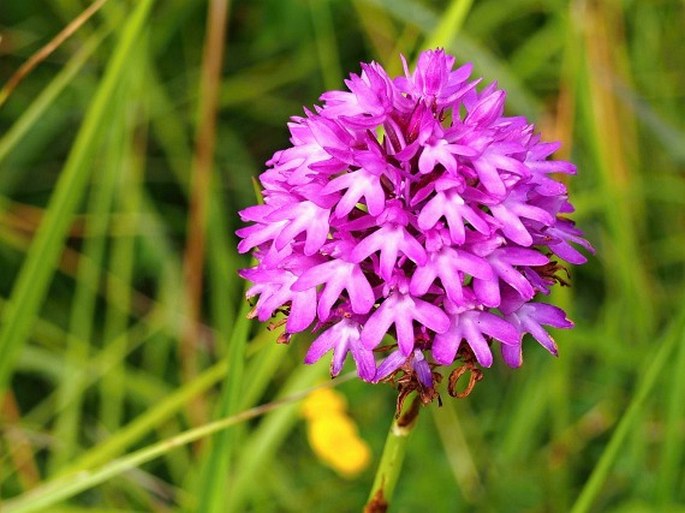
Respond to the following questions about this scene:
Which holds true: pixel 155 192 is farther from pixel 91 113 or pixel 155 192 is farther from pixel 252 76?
pixel 91 113

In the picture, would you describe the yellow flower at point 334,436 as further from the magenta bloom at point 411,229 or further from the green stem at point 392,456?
the magenta bloom at point 411,229

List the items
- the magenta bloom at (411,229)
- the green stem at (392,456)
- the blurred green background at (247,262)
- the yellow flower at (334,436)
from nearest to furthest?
the magenta bloom at (411,229)
the green stem at (392,456)
the blurred green background at (247,262)
the yellow flower at (334,436)

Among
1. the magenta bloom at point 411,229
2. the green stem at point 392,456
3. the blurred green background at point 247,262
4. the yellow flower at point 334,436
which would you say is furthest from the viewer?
the yellow flower at point 334,436

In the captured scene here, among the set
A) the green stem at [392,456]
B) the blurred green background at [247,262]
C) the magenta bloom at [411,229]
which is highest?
the blurred green background at [247,262]

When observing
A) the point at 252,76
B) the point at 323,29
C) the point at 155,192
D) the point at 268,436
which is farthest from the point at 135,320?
the point at 268,436

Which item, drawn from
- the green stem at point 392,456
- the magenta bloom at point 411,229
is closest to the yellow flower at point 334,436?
the green stem at point 392,456

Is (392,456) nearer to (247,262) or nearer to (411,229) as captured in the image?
(411,229)

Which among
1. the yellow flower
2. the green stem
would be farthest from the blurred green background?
the green stem
